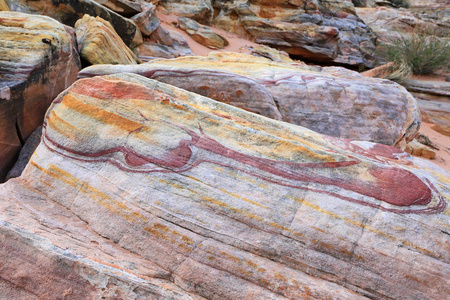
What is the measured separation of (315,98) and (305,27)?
28.9 ft

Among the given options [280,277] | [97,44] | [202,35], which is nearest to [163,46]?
[202,35]

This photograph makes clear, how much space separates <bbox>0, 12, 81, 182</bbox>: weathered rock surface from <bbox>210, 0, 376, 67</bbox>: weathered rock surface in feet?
31.5

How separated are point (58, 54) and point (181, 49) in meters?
6.24

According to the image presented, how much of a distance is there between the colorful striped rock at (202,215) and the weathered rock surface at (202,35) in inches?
369

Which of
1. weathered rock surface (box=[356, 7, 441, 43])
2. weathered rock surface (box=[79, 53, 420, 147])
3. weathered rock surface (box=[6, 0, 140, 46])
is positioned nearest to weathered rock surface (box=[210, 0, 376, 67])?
weathered rock surface (box=[356, 7, 441, 43])

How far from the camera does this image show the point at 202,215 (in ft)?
6.73

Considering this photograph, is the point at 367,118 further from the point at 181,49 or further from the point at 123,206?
the point at 181,49

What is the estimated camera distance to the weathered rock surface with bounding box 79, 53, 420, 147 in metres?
4.10

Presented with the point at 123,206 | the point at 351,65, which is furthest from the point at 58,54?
the point at 351,65

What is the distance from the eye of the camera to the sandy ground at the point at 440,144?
6.08 m

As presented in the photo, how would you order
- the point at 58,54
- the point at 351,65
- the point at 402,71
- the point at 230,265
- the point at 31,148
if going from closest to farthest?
the point at 230,265
the point at 31,148
the point at 58,54
the point at 402,71
the point at 351,65

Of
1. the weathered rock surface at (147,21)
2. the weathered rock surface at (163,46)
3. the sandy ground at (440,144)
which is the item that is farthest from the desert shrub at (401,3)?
the weathered rock surface at (147,21)

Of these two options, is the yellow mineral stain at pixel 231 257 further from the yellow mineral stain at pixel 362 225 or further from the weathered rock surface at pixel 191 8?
the weathered rock surface at pixel 191 8

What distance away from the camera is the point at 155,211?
2.07 meters
